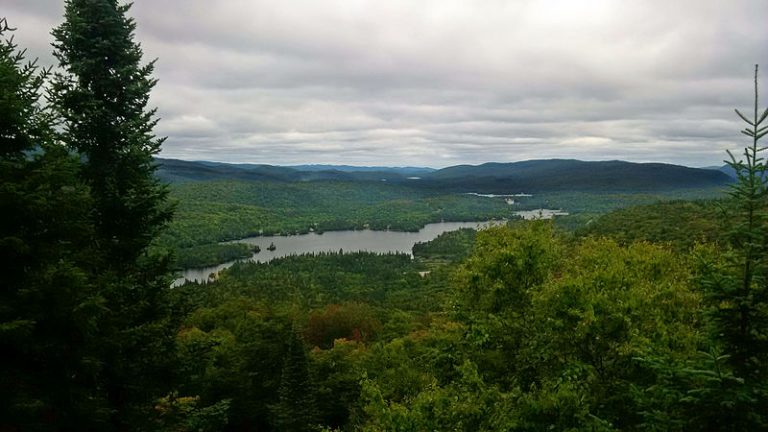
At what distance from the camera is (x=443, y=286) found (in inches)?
5482

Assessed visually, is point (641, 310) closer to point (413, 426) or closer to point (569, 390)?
point (569, 390)

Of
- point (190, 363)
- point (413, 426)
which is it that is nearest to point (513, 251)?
point (413, 426)

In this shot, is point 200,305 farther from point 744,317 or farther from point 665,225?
point 665,225

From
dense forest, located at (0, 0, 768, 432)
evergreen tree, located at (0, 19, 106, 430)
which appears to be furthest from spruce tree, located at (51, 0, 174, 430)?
evergreen tree, located at (0, 19, 106, 430)

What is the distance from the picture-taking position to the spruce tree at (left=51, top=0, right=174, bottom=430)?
1427cm

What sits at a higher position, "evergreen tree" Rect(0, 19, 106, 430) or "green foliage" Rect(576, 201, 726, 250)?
"evergreen tree" Rect(0, 19, 106, 430)

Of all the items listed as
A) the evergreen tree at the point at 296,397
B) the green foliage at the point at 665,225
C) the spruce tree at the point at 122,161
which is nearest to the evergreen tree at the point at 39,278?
the spruce tree at the point at 122,161

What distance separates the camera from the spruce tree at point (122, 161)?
562 inches

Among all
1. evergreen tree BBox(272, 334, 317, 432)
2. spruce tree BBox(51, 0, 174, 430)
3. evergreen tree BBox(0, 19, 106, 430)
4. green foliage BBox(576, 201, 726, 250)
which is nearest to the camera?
evergreen tree BBox(0, 19, 106, 430)

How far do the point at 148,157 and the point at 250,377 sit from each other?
31.0 meters

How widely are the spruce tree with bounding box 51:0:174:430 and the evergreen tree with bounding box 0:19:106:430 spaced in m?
2.91

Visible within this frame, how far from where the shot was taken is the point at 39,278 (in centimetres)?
952

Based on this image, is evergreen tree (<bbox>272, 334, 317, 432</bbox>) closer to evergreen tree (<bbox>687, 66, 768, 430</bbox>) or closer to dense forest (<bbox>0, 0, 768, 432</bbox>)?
dense forest (<bbox>0, 0, 768, 432</bbox>)

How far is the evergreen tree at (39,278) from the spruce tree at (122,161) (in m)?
2.91
